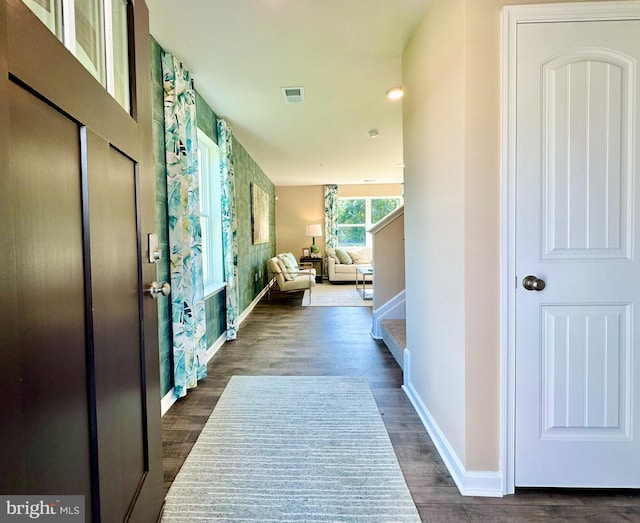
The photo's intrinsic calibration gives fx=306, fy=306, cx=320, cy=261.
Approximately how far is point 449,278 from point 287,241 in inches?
270

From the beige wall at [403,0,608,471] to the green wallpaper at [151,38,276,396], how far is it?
1.70 metres

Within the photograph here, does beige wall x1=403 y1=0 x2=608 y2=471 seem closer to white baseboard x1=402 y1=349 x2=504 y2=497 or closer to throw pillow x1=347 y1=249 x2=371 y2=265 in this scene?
white baseboard x1=402 y1=349 x2=504 y2=497

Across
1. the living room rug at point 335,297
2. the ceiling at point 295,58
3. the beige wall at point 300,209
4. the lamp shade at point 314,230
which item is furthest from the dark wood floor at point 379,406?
the beige wall at point 300,209

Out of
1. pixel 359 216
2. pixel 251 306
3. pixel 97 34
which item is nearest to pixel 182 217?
pixel 97 34

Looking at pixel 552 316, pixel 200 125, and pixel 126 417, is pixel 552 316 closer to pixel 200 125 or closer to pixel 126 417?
pixel 126 417

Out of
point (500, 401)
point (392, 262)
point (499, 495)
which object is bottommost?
point (499, 495)

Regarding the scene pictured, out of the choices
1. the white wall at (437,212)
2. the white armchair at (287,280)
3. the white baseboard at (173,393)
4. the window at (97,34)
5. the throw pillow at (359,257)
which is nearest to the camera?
the window at (97,34)

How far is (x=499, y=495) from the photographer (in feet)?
4.31

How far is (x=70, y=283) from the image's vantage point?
2.23 feet

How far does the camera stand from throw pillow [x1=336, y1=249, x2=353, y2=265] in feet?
23.9

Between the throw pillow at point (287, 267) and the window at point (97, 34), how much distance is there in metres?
4.39

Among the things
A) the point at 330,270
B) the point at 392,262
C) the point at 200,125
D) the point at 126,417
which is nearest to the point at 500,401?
the point at 126,417

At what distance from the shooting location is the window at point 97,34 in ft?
2.40

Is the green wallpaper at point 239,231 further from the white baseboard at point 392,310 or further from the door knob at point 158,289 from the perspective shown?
the white baseboard at point 392,310
